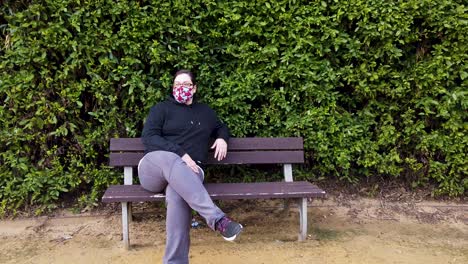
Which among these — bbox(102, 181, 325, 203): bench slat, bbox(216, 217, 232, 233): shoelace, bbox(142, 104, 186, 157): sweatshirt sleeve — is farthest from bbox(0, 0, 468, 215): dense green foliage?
bbox(216, 217, 232, 233): shoelace

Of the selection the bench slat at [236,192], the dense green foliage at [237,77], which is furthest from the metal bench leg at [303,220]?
the dense green foliage at [237,77]

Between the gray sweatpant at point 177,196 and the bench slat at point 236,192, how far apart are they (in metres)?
0.12

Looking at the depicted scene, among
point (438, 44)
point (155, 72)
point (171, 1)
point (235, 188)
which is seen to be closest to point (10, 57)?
point (155, 72)

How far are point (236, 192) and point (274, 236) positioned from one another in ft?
2.10

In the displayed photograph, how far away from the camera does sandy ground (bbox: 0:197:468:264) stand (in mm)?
3412

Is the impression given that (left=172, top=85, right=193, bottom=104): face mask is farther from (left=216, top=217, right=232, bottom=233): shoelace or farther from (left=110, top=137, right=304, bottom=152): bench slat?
(left=216, top=217, right=232, bottom=233): shoelace

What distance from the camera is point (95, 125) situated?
4133 millimetres

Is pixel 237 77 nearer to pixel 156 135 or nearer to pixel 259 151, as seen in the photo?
pixel 259 151

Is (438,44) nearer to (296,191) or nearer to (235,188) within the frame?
(296,191)

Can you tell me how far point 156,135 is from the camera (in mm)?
3584

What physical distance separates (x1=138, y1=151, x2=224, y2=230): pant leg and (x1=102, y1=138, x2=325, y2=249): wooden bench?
0.14 metres

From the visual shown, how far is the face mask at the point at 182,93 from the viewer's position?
146 inches

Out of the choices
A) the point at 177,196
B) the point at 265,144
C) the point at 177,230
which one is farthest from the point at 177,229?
the point at 265,144

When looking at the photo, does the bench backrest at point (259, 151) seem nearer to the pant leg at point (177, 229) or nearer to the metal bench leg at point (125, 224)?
the metal bench leg at point (125, 224)
